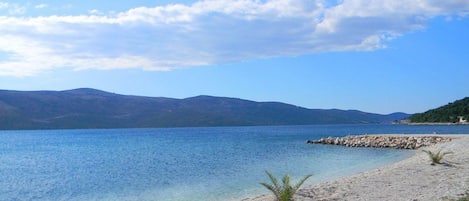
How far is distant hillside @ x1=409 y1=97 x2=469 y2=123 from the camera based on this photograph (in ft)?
535

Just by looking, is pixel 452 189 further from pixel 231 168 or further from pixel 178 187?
pixel 231 168

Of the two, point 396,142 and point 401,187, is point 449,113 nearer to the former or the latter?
point 396,142

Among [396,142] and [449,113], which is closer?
[396,142]

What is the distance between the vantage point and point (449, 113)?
553 feet

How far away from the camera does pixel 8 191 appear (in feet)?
79.0

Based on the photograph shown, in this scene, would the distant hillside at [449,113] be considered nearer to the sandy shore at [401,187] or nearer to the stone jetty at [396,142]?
the stone jetty at [396,142]

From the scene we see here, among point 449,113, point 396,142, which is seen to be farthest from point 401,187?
point 449,113

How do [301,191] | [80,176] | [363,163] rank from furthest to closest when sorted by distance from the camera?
[363,163], [80,176], [301,191]

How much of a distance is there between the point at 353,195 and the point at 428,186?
2.61m

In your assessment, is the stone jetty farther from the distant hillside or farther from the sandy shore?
the distant hillside

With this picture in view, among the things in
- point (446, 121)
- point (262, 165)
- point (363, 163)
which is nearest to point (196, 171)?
point (262, 165)

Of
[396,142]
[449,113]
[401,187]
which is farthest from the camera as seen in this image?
[449,113]

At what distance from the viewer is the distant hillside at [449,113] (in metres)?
163

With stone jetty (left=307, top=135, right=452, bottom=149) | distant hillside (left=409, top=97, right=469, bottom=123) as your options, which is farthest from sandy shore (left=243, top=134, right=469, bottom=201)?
distant hillside (left=409, top=97, right=469, bottom=123)
